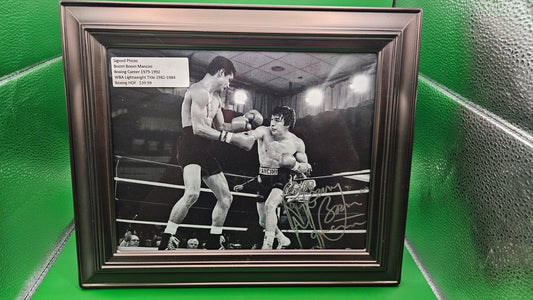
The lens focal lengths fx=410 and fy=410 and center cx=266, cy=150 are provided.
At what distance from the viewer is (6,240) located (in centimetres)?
59

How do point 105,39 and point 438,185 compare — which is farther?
point 438,185

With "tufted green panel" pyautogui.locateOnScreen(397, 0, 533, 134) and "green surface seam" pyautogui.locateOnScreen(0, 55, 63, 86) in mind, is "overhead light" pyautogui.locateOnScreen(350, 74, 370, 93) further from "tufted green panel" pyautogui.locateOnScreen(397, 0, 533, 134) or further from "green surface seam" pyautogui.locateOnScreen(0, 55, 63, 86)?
"green surface seam" pyautogui.locateOnScreen(0, 55, 63, 86)

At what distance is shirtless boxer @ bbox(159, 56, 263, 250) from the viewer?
615mm

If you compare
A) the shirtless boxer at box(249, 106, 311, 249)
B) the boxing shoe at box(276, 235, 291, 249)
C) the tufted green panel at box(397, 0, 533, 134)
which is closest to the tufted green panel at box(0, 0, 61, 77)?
the shirtless boxer at box(249, 106, 311, 249)

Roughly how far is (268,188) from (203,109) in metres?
0.16

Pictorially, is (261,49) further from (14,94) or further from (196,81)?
(14,94)

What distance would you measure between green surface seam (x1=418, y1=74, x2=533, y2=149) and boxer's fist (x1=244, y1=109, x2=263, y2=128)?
31cm

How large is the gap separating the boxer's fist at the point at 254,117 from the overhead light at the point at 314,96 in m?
0.08

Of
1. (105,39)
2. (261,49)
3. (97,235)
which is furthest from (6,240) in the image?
(261,49)

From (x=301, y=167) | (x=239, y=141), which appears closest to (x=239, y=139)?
(x=239, y=141)

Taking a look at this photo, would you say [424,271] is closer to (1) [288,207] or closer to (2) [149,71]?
(1) [288,207]

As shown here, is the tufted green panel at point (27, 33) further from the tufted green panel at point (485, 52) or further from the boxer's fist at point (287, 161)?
the tufted green panel at point (485, 52)
